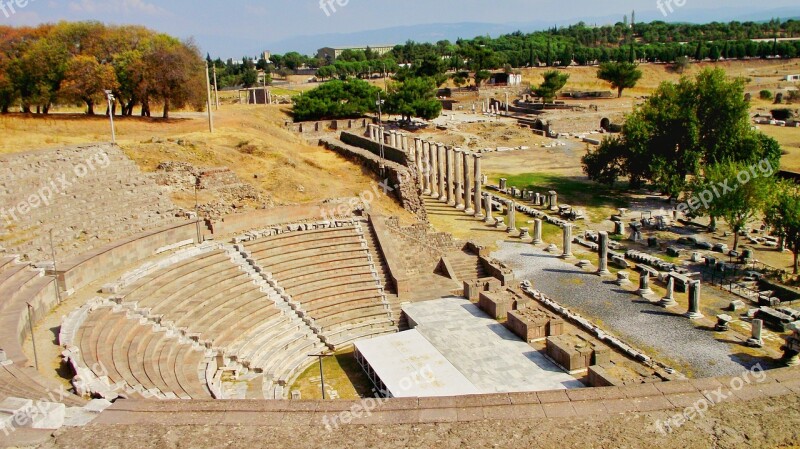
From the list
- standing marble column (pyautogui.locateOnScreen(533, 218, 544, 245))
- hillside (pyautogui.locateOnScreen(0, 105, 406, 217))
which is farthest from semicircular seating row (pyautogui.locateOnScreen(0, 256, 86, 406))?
standing marble column (pyautogui.locateOnScreen(533, 218, 544, 245))

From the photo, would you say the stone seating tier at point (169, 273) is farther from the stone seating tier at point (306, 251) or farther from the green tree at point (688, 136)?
the green tree at point (688, 136)

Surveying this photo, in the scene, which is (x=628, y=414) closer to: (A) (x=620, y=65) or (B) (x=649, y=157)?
(B) (x=649, y=157)

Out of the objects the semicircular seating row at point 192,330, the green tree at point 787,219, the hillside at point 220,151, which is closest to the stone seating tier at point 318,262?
the semicircular seating row at point 192,330

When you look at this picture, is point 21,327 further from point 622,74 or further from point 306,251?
point 622,74

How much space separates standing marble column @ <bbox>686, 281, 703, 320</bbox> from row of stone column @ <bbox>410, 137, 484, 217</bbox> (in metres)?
18.2

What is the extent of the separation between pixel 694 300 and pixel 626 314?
2.75m

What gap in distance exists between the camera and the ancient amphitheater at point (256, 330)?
13.6 meters

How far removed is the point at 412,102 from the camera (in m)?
75.5

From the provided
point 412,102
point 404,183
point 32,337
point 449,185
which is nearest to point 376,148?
point 449,185

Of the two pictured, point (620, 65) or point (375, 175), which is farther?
point (620, 65)

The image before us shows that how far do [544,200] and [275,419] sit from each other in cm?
3762

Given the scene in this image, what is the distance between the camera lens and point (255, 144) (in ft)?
144

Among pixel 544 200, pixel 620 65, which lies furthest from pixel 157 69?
pixel 620 65

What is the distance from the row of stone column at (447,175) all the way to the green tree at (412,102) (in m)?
24.8
